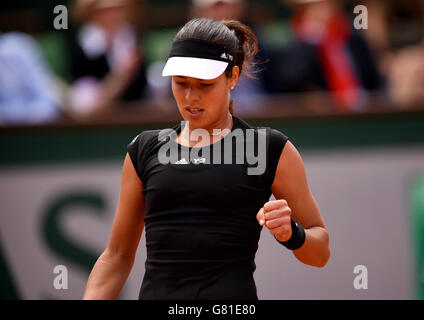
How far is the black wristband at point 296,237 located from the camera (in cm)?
249

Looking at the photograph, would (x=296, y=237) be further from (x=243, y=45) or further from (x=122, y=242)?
(x=243, y=45)

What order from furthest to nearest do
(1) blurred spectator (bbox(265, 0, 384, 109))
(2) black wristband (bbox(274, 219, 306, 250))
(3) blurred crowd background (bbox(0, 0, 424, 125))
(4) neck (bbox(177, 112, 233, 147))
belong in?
(1) blurred spectator (bbox(265, 0, 384, 109)), (3) blurred crowd background (bbox(0, 0, 424, 125)), (4) neck (bbox(177, 112, 233, 147)), (2) black wristband (bbox(274, 219, 306, 250))

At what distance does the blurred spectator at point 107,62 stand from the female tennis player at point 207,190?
2.83 m

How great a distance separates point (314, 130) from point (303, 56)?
2.07 ft

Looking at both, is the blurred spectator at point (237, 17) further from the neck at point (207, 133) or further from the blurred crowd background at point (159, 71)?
the neck at point (207, 133)

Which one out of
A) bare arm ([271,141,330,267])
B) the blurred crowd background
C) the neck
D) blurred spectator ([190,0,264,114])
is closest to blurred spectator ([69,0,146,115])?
the blurred crowd background

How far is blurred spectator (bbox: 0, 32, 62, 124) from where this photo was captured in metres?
5.38

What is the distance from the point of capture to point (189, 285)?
102 inches

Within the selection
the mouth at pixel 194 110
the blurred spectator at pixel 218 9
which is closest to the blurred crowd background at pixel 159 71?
the blurred spectator at pixel 218 9

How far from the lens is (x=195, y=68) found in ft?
8.49

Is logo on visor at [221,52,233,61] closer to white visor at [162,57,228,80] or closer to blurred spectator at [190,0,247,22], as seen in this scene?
white visor at [162,57,228,80]

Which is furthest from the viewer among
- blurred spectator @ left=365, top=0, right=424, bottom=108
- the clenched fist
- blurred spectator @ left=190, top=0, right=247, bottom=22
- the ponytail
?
blurred spectator @ left=365, top=0, right=424, bottom=108

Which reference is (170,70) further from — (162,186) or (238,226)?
(238,226)

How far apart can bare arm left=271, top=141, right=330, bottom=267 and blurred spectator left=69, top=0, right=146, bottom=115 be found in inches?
119
